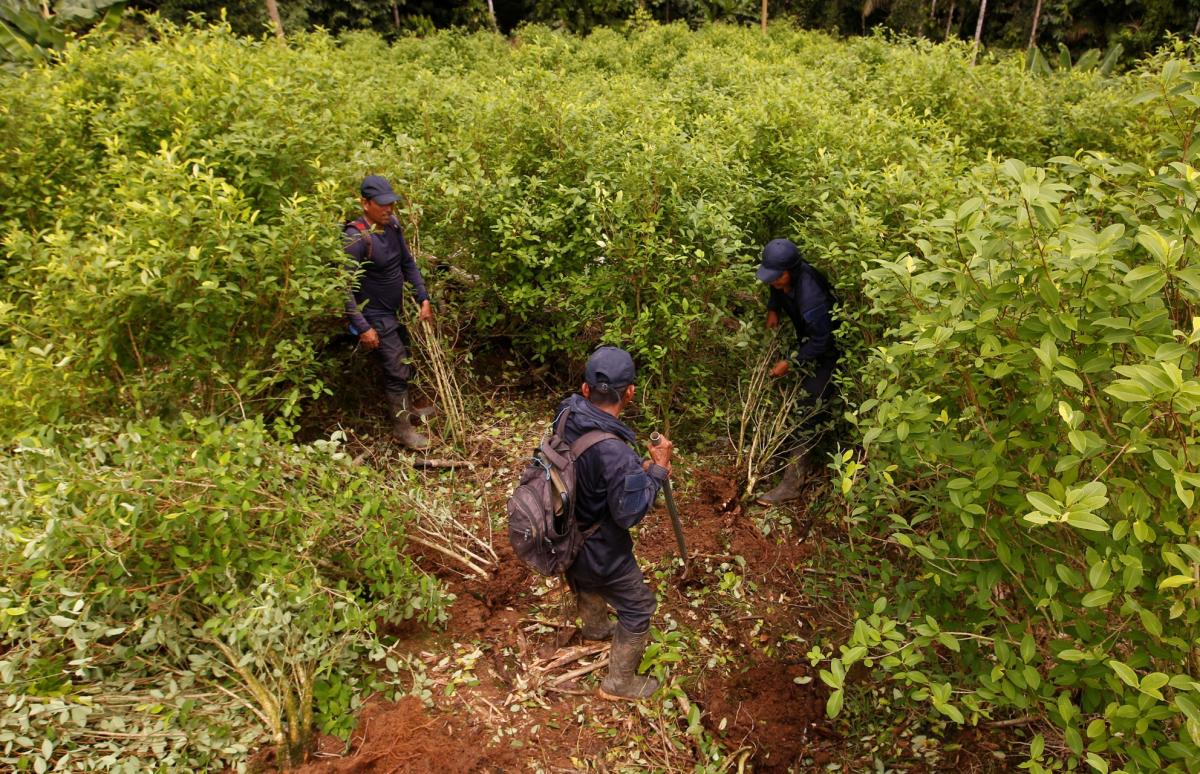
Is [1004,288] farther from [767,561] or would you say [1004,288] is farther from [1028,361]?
[767,561]

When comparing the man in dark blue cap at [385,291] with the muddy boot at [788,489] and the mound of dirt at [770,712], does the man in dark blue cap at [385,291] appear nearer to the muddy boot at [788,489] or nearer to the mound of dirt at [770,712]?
the muddy boot at [788,489]

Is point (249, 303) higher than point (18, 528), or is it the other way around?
point (249, 303)

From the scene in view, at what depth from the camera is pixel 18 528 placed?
2.79m

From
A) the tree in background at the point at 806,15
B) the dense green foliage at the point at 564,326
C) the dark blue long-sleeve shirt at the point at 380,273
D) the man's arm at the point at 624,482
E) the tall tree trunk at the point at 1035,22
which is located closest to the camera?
the dense green foliage at the point at 564,326

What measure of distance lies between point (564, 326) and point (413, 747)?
10.7ft

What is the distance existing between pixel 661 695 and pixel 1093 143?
6916mm

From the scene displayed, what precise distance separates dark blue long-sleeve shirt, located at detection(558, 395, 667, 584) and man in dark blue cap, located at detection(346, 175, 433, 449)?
2410 mm

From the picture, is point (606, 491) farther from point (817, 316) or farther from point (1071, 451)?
point (817, 316)

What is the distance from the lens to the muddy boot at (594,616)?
145 inches

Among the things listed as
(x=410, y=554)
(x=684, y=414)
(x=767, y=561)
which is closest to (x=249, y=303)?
(x=410, y=554)

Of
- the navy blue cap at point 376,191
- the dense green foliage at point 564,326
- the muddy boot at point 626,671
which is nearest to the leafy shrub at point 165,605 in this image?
the dense green foliage at point 564,326

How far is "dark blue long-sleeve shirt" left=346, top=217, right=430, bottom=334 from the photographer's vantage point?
495 cm

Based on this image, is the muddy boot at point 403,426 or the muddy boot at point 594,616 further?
the muddy boot at point 403,426

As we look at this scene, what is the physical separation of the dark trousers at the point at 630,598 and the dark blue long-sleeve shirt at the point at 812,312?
202cm
